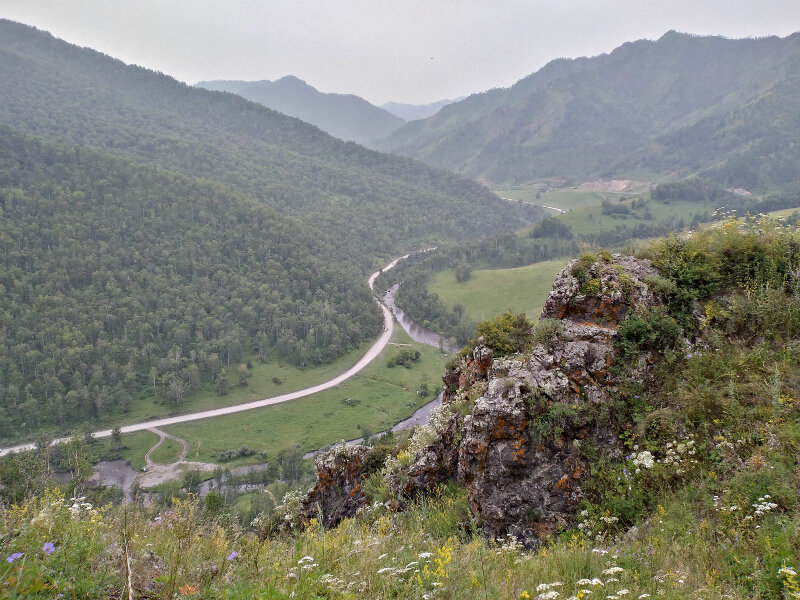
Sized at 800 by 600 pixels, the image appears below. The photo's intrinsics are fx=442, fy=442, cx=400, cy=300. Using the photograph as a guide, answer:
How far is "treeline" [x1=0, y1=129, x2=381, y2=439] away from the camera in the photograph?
8700cm

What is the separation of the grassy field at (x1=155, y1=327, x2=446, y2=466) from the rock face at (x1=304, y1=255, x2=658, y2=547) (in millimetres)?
63257

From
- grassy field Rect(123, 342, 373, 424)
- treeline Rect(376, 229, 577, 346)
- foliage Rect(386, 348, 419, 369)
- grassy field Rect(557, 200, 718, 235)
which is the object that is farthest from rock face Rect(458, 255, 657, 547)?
grassy field Rect(557, 200, 718, 235)

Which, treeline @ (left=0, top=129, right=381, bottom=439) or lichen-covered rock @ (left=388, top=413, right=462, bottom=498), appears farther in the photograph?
treeline @ (left=0, top=129, right=381, bottom=439)

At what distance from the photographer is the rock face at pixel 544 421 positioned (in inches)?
357

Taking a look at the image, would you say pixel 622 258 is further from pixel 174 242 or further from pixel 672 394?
pixel 174 242

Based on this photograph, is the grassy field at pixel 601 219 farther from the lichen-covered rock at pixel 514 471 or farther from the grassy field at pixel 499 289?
the lichen-covered rock at pixel 514 471

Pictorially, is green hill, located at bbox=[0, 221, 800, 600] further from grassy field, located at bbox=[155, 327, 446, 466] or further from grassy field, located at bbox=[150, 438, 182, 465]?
grassy field, located at bbox=[150, 438, 182, 465]

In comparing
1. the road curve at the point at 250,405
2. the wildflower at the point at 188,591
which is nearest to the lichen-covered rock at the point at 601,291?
the wildflower at the point at 188,591

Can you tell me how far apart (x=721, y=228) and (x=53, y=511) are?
14332 mm

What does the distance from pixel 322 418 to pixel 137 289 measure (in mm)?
66975

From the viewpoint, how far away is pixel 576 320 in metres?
11.3

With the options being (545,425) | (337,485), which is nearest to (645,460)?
(545,425)

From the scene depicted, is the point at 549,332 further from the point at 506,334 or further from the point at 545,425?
the point at 545,425

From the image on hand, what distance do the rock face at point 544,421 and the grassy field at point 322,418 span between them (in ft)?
208
